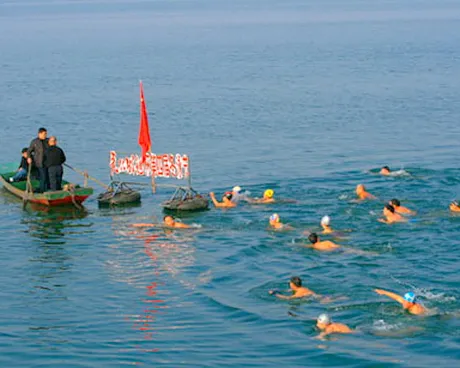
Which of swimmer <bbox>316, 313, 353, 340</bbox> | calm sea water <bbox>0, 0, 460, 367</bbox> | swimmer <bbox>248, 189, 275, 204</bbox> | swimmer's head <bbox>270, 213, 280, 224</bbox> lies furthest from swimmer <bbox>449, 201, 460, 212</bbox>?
swimmer <bbox>316, 313, 353, 340</bbox>

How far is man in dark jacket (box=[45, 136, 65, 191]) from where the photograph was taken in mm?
34156

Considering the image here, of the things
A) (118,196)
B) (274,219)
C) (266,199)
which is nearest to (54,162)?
(118,196)

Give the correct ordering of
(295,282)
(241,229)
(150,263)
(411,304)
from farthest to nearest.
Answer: (241,229) < (150,263) < (295,282) < (411,304)

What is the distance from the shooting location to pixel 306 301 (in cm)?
2391

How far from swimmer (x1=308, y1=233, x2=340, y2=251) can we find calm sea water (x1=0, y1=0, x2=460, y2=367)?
0.46 meters

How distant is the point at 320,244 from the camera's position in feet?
92.3

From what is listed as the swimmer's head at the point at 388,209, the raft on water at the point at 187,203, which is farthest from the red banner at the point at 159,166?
the swimmer's head at the point at 388,209

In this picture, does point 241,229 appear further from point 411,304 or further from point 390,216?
point 411,304

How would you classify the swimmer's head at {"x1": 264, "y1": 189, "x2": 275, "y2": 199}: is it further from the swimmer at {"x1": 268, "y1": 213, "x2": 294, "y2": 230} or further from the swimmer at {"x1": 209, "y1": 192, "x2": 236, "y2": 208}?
the swimmer at {"x1": 268, "y1": 213, "x2": 294, "y2": 230}

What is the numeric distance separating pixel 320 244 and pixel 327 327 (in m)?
6.62

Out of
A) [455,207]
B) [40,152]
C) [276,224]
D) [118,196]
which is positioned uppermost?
[40,152]

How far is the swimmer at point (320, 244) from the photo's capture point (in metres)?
27.8

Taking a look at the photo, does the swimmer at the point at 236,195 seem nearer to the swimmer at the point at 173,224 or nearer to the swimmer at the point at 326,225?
the swimmer at the point at 173,224

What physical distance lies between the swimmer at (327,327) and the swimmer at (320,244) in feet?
20.4
